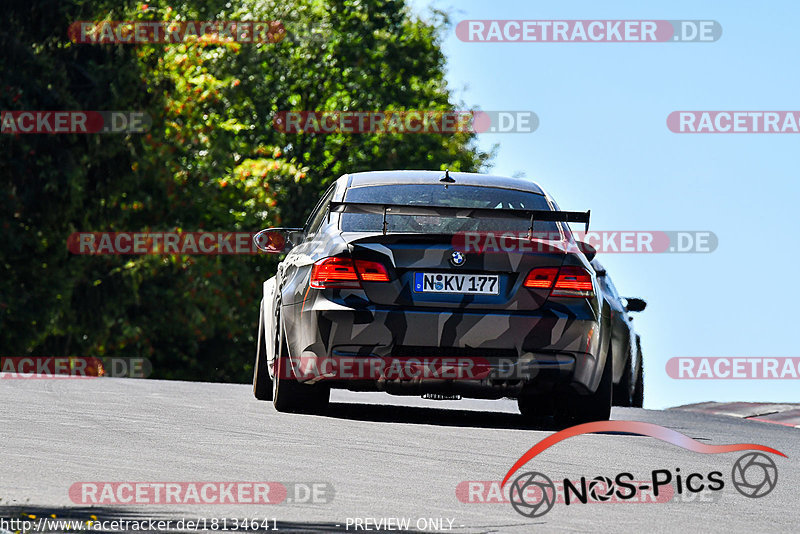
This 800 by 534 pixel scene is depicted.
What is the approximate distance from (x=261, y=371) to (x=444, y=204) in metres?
2.60

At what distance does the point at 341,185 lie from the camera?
36.7ft

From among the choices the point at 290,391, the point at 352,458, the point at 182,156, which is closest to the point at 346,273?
the point at 290,391

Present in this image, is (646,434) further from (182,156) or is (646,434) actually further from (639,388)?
(182,156)

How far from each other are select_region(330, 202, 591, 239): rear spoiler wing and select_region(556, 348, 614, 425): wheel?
3.84 ft

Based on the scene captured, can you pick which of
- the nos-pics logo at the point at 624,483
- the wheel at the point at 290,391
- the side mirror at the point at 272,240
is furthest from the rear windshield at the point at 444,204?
the nos-pics logo at the point at 624,483

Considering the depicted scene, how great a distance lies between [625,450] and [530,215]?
1.65m

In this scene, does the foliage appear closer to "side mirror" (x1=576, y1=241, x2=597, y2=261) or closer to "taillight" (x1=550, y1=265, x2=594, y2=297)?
"side mirror" (x1=576, y1=241, x2=597, y2=261)

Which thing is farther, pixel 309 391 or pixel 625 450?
pixel 309 391

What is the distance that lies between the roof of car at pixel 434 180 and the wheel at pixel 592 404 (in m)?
1.54

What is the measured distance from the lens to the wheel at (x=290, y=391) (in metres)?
10.6

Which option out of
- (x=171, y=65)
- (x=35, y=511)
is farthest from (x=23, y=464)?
(x=171, y=65)

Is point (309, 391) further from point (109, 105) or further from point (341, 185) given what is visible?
point (109, 105)

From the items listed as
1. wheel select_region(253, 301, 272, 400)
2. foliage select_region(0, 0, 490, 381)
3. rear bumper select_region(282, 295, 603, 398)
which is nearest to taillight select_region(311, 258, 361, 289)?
rear bumper select_region(282, 295, 603, 398)

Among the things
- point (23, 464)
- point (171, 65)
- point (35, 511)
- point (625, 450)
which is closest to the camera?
point (35, 511)
